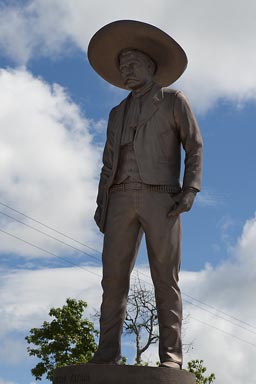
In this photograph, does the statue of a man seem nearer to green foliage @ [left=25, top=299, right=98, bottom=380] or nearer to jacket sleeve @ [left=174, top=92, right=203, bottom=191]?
jacket sleeve @ [left=174, top=92, right=203, bottom=191]

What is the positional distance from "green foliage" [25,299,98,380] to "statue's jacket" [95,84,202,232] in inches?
713

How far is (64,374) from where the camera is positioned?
6.53 m

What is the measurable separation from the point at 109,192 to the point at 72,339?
1876cm

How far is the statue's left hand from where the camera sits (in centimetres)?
698

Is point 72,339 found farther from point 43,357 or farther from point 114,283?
point 114,283

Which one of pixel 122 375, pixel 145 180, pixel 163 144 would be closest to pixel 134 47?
pixel 163 144

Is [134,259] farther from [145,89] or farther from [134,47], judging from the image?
[134,47]

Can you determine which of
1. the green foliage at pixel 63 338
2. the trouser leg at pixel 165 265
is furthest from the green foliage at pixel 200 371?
the trouser leg at pixel 165 265

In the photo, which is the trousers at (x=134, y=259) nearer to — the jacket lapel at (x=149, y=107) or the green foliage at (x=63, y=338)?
the jacket lapel at (x=149, y=107)

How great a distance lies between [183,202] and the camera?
22.9 feet

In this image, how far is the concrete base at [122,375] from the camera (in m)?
6.23

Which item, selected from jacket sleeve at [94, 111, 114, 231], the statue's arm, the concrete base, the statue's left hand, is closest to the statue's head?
the statue's arm

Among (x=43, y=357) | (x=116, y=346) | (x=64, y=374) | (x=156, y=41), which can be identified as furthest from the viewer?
(x=43, y=357)

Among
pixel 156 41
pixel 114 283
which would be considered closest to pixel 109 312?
pixel 114 283
